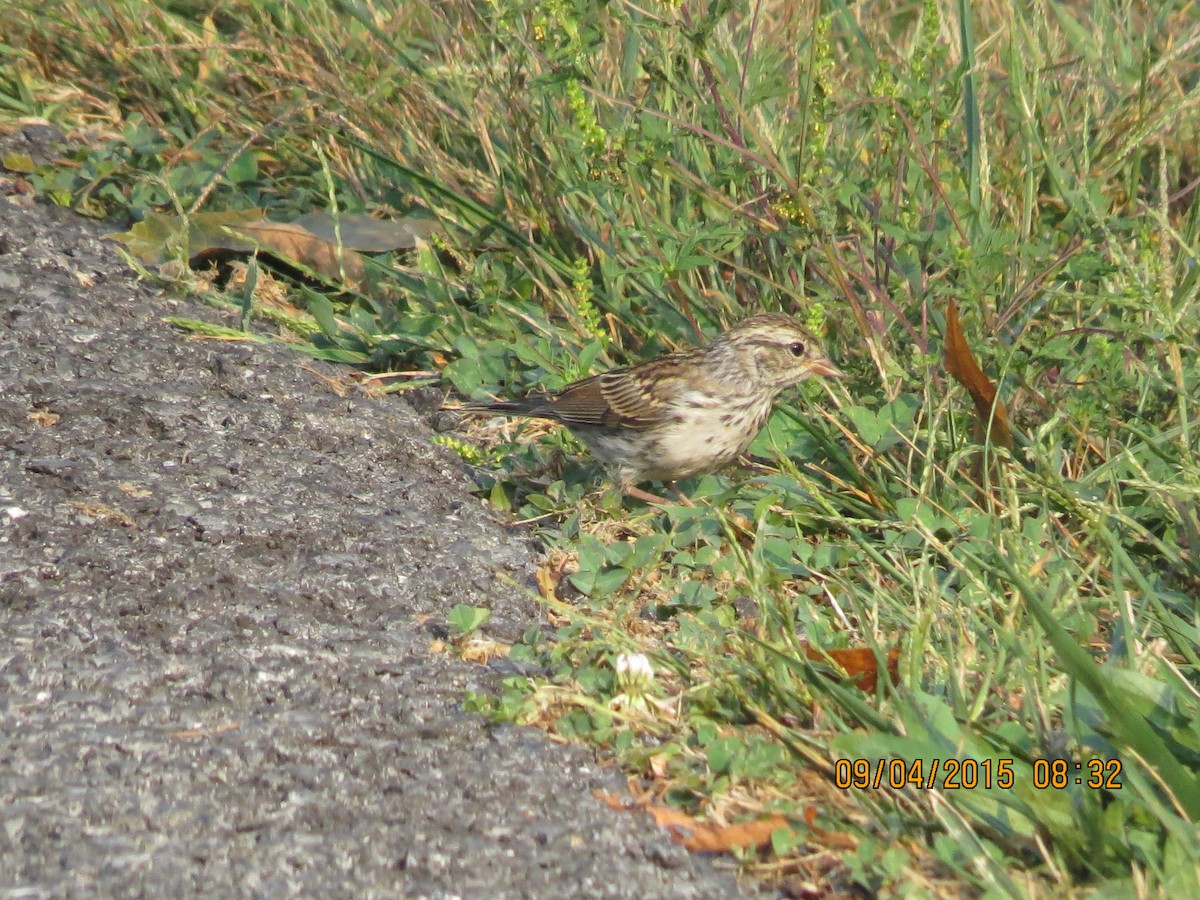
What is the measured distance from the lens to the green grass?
3.11 metres

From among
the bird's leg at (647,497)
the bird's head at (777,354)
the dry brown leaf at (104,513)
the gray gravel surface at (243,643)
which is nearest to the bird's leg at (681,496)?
the bird's leg at (647,497)

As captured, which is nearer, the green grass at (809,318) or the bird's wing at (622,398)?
the green grass at (809,318)

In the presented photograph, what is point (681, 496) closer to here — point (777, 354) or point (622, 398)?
point (622, 398)

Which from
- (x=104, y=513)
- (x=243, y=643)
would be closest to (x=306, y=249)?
(x=104, y=513)

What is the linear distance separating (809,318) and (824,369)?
22 centimetres

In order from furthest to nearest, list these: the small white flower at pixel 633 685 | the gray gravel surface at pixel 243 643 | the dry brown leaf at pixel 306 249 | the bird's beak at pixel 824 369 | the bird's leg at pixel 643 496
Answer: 1. the dry brown leaf at pixel 306 249
2. the bird's beak at pixel 824 369
3. the bird's leg at pixel 643 496
4. the small white flower at pixel 633 685
5. the gray gravel surface at pixel 243 643

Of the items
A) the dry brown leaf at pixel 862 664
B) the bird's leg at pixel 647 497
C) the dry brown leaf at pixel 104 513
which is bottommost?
the dry brown leaf at pixel 104 513

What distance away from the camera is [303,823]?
9.47 ft

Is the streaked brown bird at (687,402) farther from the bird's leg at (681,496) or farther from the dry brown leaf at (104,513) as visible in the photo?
the dry brown leaf at (104,513)

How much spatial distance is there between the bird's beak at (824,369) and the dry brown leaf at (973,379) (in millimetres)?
476

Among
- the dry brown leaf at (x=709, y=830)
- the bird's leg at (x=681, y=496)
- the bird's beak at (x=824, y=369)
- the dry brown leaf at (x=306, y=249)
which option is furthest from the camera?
the dry brown leaf at (x=306, y=249)

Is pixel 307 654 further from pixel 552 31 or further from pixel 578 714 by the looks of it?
pixel 552 31

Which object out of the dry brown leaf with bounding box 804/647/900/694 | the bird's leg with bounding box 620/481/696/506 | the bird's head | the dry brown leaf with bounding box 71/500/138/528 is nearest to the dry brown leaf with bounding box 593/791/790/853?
the dry brown leaf with bounding box 804/647/900/694

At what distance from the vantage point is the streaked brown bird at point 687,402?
5090 millimetres
